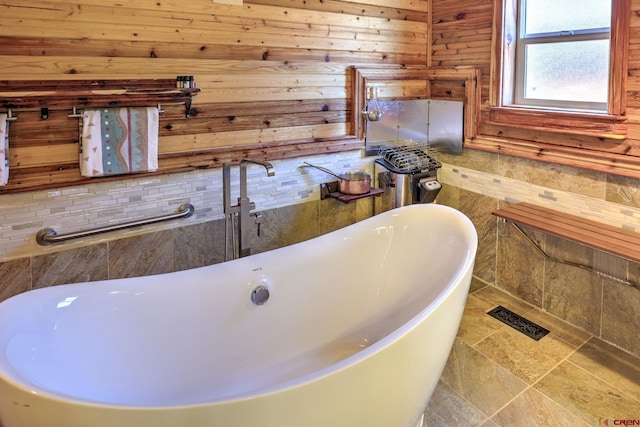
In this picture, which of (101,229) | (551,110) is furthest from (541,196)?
(101,229)

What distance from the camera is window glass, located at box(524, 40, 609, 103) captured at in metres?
2.51

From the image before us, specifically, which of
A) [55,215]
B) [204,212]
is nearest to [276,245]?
[204,212]

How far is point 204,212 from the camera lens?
99.8 inches

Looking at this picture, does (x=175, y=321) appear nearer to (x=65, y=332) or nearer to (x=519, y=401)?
(x=65, y=332)

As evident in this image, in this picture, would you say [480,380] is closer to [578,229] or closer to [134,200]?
[578,229]

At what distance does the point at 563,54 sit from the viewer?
2.68 metres

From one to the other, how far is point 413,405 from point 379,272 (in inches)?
36.2

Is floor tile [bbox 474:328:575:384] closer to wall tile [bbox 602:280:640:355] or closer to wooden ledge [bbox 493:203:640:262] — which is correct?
wall tile [bbox 602:280:640:355]

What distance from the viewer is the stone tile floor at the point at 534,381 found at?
2.04m

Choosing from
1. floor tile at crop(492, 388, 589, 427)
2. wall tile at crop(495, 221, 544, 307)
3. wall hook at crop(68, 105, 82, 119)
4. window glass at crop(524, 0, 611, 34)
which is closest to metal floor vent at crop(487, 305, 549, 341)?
wall tile at crop(495, 221, 544, 307)

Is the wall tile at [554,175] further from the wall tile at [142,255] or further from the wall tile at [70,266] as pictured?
the wall tile at [70,266]

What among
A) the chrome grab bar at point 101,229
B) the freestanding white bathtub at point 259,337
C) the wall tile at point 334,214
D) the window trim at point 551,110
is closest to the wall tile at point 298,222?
the wall tile at point 334,214

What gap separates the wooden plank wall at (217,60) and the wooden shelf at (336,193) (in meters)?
0.22

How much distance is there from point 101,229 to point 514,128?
2.35 metres
